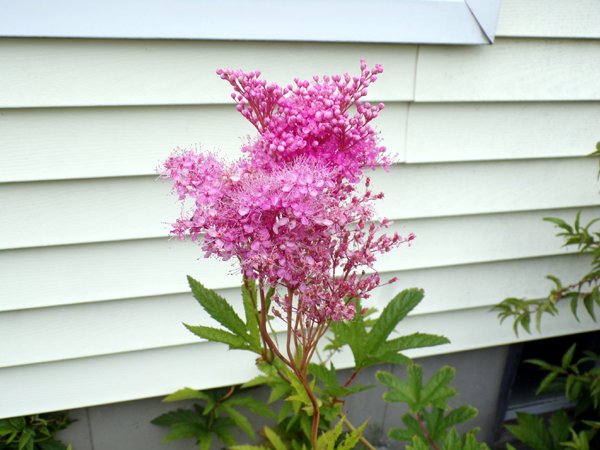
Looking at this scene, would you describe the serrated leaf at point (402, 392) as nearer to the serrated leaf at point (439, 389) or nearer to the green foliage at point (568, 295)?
the serrated leaf at point (439, 389)

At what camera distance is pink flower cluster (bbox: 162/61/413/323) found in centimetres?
78

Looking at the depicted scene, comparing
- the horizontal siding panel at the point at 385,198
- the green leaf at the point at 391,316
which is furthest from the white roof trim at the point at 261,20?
the green leaf at the point at 391,316

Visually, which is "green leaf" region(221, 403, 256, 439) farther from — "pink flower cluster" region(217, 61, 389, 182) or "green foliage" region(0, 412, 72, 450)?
"pink flower cluster" region(217, 61, 389, 182)

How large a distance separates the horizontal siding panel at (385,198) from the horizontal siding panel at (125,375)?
419 mm

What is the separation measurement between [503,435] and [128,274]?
1763 millimetres

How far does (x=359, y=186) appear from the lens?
1686mm

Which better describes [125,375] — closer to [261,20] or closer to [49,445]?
[49,445]

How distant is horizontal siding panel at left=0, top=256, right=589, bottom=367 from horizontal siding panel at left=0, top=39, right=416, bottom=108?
60cm

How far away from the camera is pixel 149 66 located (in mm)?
1412

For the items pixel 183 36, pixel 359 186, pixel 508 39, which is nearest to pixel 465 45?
pixel 508 39

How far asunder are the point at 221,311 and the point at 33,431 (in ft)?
3.24

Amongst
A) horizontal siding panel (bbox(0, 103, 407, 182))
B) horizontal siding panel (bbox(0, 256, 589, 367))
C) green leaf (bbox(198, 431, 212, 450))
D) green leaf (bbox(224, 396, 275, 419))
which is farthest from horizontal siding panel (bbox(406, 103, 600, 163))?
green leaf (bbox(198, 431, 212, 450))

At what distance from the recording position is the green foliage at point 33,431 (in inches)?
66.2

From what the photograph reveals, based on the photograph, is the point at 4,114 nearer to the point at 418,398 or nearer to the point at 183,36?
the point at 183,36
